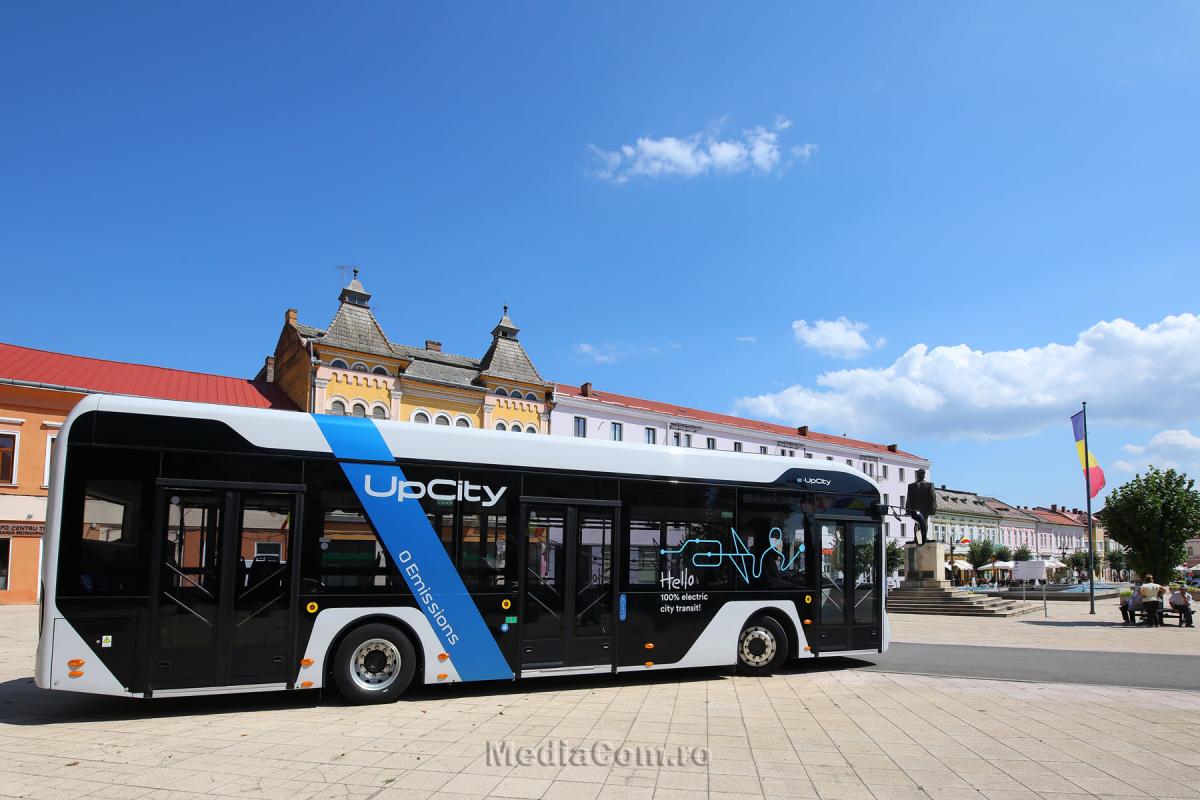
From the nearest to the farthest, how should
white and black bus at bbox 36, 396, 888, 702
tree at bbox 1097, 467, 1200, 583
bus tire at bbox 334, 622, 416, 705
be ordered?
white and black bus at bbox 36, 396, 888, 702 → bus tire at bbox 334, 622, 416, 705 → tree at bbox 1097, 467, 1200, 583

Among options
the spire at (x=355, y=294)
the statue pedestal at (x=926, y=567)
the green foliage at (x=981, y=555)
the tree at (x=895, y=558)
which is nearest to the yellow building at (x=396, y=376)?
the spire at (x=355, y=294)

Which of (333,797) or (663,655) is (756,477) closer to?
(663,655)

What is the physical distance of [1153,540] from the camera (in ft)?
83.6

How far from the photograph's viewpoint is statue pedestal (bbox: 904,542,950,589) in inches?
1131

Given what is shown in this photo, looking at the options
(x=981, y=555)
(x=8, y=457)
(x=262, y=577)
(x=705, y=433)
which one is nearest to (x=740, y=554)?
(x=262, y=577)

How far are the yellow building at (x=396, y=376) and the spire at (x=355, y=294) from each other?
52 mm

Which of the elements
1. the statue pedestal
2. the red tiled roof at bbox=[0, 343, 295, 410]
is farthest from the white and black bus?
the red tiled roof at bbox=[0, 343, 295, 410]

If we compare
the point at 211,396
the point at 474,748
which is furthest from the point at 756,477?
the point at 211,396

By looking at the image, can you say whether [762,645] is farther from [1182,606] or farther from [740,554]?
[1182,606]

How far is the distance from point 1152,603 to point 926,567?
8397mm

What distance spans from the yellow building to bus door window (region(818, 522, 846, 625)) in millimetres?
23544

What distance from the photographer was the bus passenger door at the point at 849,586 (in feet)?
36.7

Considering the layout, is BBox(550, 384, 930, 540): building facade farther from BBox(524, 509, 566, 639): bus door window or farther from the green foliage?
BBox(524, 509, 566, 639): bus door window

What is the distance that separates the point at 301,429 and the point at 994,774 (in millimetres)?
7639
